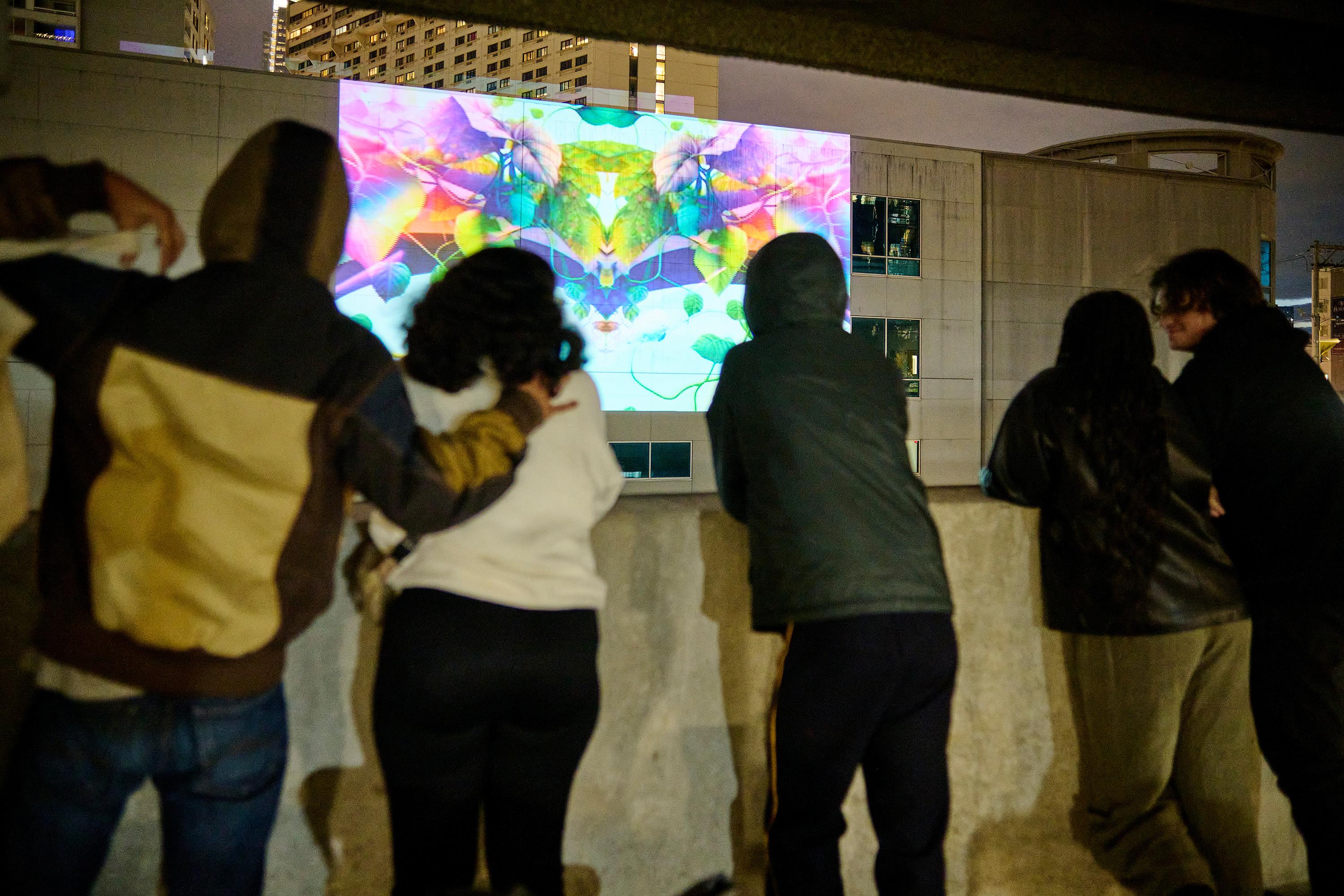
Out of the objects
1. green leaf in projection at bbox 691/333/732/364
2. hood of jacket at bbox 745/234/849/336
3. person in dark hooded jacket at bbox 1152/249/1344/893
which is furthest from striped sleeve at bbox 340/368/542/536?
green leaf in projection at bbox 691/333/732/364

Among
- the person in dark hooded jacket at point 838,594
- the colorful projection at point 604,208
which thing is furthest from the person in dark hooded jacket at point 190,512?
the colorful projection at point 604,208

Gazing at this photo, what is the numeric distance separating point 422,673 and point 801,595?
757mm

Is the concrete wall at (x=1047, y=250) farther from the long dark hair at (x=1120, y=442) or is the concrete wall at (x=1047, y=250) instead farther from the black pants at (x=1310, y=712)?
the long dark hair at (x=1120, y=442)

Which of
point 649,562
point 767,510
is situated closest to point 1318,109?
point 767,510

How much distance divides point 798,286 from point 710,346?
545 inches

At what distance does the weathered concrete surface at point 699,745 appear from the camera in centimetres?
200

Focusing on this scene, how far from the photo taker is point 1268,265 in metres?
20.7

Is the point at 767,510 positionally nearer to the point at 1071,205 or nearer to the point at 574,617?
the point at 574,617

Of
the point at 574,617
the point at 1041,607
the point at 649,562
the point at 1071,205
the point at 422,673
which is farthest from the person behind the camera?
the point at 1071,205

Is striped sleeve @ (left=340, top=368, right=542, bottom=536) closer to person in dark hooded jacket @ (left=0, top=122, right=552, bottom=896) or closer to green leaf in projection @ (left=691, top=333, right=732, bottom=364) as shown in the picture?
person in dark hooded jacket @ (left=0, top=122, right=552, bottom=896)

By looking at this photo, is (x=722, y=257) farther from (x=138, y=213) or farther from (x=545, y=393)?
(x=138, y=213)

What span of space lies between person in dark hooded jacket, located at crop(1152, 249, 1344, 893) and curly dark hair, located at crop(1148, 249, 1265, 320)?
0.11m

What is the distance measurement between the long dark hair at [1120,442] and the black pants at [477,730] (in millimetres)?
1382

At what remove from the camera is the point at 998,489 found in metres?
2.33
